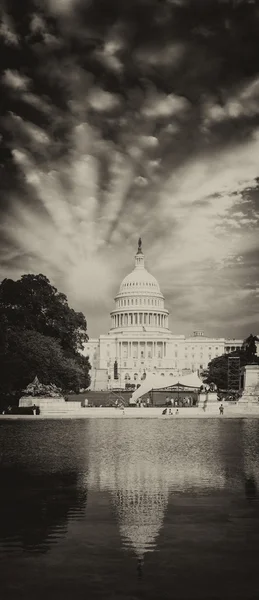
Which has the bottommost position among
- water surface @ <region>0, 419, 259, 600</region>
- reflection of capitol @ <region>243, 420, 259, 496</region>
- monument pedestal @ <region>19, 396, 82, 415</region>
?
water surface @ <region>0, 419, 259, 600</region>

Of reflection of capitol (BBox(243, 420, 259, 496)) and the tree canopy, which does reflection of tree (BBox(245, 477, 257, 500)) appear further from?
the tree canopy

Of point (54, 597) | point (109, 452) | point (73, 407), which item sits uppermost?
point (73, 407)

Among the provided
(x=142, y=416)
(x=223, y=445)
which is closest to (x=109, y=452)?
(x=223, y=445)

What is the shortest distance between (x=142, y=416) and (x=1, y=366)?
1077 cm

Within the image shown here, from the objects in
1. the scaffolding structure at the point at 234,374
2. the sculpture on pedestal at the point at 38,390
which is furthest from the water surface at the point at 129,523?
the scaffolding structure at the point at 234,374

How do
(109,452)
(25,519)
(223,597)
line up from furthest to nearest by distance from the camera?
(109,452)
(25,519)
(223,597)

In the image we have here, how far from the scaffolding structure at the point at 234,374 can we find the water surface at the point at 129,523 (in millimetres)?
59712

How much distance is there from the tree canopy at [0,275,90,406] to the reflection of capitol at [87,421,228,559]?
23428mm

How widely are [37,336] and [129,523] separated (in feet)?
156

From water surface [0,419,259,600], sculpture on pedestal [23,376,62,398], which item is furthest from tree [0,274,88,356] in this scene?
water surface [0,419,259,600]

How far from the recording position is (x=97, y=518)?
1501 centimetres

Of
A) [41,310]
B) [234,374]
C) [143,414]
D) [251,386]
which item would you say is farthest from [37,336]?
[234,374]

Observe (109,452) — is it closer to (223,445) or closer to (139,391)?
(223,445)

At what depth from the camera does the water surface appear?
10.9m
